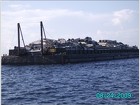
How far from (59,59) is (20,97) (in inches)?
1434

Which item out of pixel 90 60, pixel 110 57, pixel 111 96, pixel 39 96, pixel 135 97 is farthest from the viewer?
pixel 110 57

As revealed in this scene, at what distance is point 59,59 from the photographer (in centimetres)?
5544

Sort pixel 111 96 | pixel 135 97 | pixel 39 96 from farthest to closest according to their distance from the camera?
pixel 39 96 < pixel 135 97 < pixel 111 96

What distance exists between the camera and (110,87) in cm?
2216

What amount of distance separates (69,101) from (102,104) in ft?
7.43

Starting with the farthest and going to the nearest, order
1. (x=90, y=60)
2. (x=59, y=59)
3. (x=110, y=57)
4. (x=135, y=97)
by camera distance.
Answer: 1. (x=110, y=57)
2. (x=90, y=60)
3. (x=59, y=59)
4. (x=135, y=97)

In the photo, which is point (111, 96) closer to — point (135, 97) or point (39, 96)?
point (135, 97)

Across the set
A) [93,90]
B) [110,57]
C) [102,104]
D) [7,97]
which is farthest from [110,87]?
[110,57]

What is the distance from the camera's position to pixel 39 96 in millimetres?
19016

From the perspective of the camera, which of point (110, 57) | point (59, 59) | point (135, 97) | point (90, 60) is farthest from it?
point (110, 57)

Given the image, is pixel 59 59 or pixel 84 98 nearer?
pixel 84 98

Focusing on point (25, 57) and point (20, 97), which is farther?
point (25, 57)

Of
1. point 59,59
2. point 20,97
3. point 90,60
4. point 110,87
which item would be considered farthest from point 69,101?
point 90,60

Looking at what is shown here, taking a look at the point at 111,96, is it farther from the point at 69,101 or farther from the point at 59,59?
the point at 59,59
